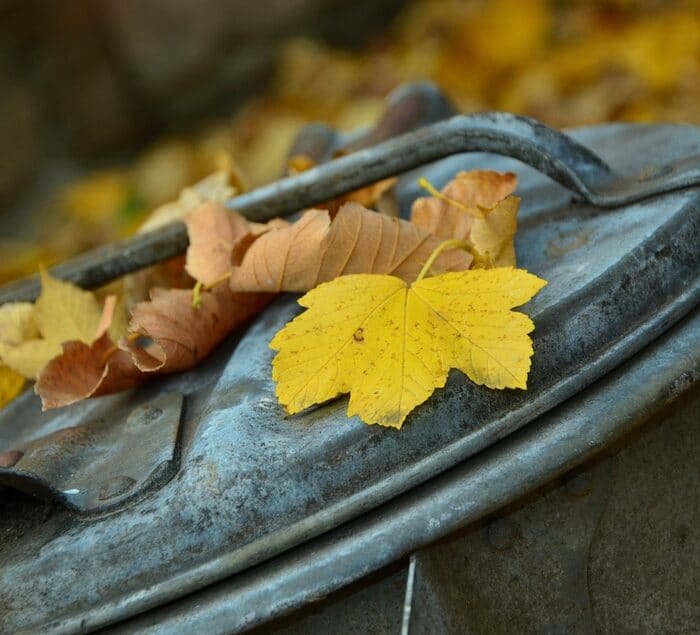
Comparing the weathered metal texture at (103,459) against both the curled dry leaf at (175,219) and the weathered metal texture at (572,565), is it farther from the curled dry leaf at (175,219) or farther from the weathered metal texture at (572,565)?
the curled dry leaf at (175,219)

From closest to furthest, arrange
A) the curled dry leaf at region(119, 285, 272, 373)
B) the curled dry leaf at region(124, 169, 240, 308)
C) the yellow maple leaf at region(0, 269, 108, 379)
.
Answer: the curled dry leaf at region(119, 285, 272, 373) → the yellow maple leaf at region(0, 269, 108, 379) → the curled dry leaf at region(124, 169, 240, 308)

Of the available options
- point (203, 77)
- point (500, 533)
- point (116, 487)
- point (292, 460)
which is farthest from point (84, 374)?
point (203, 77)

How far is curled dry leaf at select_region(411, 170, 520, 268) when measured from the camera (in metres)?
1.02

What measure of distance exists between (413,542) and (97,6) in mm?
3192

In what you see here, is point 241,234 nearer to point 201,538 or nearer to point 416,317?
point 416,317

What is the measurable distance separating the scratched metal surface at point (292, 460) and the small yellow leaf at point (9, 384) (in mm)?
364

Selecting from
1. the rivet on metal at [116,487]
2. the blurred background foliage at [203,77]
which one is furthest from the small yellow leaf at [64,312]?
the blurred background foliage at [203,77]

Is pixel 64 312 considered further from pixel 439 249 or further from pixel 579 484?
pixel 579 484

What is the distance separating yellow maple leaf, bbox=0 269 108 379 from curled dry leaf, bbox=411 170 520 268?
38 centimetres

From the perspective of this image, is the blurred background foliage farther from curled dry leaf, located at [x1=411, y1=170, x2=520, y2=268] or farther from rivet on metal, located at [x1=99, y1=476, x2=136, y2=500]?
rivet on metal, located at [x1=99, y1=476, x2=136, y2=500]

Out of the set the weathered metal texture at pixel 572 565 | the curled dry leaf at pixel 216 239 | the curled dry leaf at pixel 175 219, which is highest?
the curled dry leaf at pixel 216 239

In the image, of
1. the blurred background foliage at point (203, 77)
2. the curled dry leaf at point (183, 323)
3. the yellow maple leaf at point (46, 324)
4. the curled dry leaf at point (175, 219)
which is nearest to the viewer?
the curled dry leaf at point (183, 323)

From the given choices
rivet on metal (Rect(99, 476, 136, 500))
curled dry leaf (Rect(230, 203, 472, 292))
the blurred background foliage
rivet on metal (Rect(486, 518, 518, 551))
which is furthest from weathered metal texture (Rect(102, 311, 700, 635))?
the blurred background foliage

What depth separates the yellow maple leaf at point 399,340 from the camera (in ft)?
2.82
